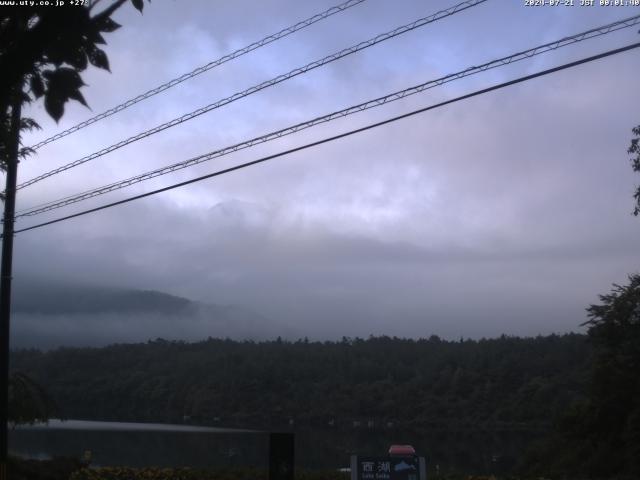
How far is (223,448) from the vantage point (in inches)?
1529

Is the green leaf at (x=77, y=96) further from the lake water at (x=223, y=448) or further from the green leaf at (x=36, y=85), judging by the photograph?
the lake water at (x=223, y=448)

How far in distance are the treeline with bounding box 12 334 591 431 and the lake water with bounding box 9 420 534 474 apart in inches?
506

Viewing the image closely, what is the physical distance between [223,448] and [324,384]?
2135 inches

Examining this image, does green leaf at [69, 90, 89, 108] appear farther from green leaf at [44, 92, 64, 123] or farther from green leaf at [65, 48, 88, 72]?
green leaf at [65, 48, 88, 72]

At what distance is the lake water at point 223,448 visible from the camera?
3178 centimetres

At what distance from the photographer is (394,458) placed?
48.6 ft

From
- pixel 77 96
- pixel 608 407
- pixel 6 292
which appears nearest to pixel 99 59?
pixel 77 96

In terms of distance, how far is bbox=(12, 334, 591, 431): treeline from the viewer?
3027 inches

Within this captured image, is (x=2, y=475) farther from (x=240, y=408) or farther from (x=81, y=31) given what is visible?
(x=240, y=408)

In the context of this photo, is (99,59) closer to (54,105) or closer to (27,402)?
(54,105)

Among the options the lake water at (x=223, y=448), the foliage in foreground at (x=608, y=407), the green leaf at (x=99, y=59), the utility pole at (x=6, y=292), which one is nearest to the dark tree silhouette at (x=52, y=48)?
the green leaf at (x=99, y=59)

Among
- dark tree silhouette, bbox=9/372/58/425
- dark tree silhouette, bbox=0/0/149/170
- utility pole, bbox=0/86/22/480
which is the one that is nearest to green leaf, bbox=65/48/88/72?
dark tree silhouette, bbox=0/0/149/170

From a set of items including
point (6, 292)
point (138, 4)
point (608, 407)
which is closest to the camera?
point (138, 4)

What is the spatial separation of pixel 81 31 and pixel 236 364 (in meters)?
96.4
